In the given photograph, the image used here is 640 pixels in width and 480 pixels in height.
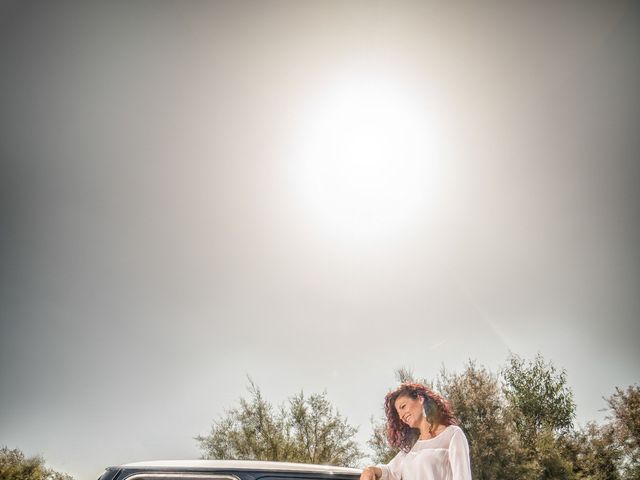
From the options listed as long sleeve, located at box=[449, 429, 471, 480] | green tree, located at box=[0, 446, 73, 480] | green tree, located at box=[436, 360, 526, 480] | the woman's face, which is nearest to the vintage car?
the woman's face

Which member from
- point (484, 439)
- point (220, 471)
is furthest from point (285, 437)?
point (220, 471)

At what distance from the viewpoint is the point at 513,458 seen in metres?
20.2

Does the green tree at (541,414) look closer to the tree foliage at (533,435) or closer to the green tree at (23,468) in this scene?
the tree foliage at (533,435)

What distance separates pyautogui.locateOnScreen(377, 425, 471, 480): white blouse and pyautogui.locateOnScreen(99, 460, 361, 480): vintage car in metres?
0.47

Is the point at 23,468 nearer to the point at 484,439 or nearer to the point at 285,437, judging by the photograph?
the point at 285,437

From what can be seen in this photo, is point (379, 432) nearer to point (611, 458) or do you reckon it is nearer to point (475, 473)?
point (475, 473)

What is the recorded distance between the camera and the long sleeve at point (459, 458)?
2.34 m

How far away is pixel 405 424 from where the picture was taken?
2949 millimetres

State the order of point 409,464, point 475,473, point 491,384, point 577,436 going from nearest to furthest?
point 409,464
point 475,473
point 491,384
point 577,436

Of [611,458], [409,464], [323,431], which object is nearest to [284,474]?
[409,464]

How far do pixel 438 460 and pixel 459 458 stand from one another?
15 cm

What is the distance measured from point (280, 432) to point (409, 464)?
2472 centimetres

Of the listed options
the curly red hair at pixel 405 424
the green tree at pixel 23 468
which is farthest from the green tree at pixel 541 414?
the green tree at pixel 23 468

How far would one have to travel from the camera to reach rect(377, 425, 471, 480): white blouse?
2379 millimetres
